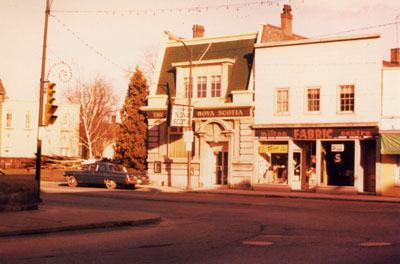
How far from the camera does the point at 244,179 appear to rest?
118ft

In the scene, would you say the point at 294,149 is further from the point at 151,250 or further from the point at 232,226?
the point at 151,250

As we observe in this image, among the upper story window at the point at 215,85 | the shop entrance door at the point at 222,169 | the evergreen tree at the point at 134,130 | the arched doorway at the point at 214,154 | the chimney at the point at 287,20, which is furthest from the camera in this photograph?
the chimney at the point at 287,20

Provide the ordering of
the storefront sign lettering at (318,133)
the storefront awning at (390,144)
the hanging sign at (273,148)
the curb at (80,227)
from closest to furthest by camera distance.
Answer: the curb at (80,227) < the storefront awning at (390,144) < the storefront sign lettering at (318,133) < the hanging sign at (273,148)

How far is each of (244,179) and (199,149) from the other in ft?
12.2

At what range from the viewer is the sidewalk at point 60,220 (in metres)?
13.9

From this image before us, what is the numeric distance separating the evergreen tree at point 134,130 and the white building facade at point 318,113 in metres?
9.73

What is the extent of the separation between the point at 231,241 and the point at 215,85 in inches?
1012

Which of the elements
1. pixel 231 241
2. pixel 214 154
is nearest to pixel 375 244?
pixel 231 241

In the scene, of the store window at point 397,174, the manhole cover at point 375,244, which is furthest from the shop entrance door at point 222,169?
the manhole cover at point 375,244

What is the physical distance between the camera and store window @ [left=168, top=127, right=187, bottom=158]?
38656 mm

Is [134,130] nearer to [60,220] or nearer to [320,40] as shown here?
[320,40]

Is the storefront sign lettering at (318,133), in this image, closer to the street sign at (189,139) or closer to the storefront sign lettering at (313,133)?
the storefront sign lettering at (313,133)

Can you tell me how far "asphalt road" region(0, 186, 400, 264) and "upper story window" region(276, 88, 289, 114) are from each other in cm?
1487

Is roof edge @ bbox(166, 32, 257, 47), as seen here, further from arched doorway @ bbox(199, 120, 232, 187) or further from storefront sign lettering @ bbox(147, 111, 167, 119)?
arched doorway @ bbox(199, 120, 232, 187)
